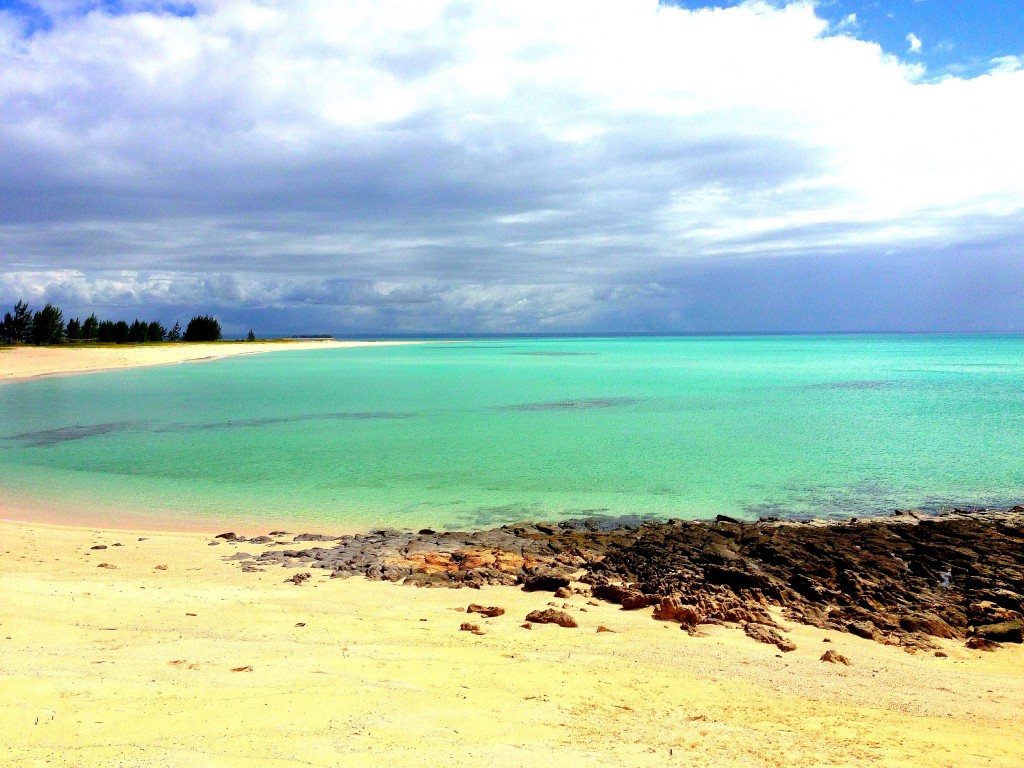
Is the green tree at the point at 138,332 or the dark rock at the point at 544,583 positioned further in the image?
the green tree at the point at 138,332

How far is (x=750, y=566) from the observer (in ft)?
32.2

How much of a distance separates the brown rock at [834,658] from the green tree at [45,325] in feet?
A: 303

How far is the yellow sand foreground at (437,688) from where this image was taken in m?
4.74

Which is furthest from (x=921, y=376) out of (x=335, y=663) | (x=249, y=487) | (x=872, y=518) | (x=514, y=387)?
(x=335, y=663)

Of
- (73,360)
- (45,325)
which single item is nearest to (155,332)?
(45,325)

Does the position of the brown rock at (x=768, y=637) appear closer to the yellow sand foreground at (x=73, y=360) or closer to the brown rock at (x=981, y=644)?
the brown rock at (x=981, y=644)

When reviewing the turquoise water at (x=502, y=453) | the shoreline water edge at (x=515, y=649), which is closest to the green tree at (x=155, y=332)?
the turquoise water at (x=502, y=453)

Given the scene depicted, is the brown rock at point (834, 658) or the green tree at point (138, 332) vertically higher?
the green tree at point (138, 332)

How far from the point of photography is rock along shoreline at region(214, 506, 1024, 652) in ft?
26.1

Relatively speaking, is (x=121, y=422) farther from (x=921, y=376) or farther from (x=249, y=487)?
(x=921, y=376)

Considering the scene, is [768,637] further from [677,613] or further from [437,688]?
[437,688]

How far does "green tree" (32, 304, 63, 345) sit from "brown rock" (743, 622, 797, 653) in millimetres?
91404

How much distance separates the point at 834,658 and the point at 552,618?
2.82 metres

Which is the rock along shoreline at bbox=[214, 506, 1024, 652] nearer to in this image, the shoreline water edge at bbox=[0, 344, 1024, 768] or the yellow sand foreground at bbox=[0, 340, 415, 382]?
the shoreline water edge at bbox=[0, 344, 1024, 768]
